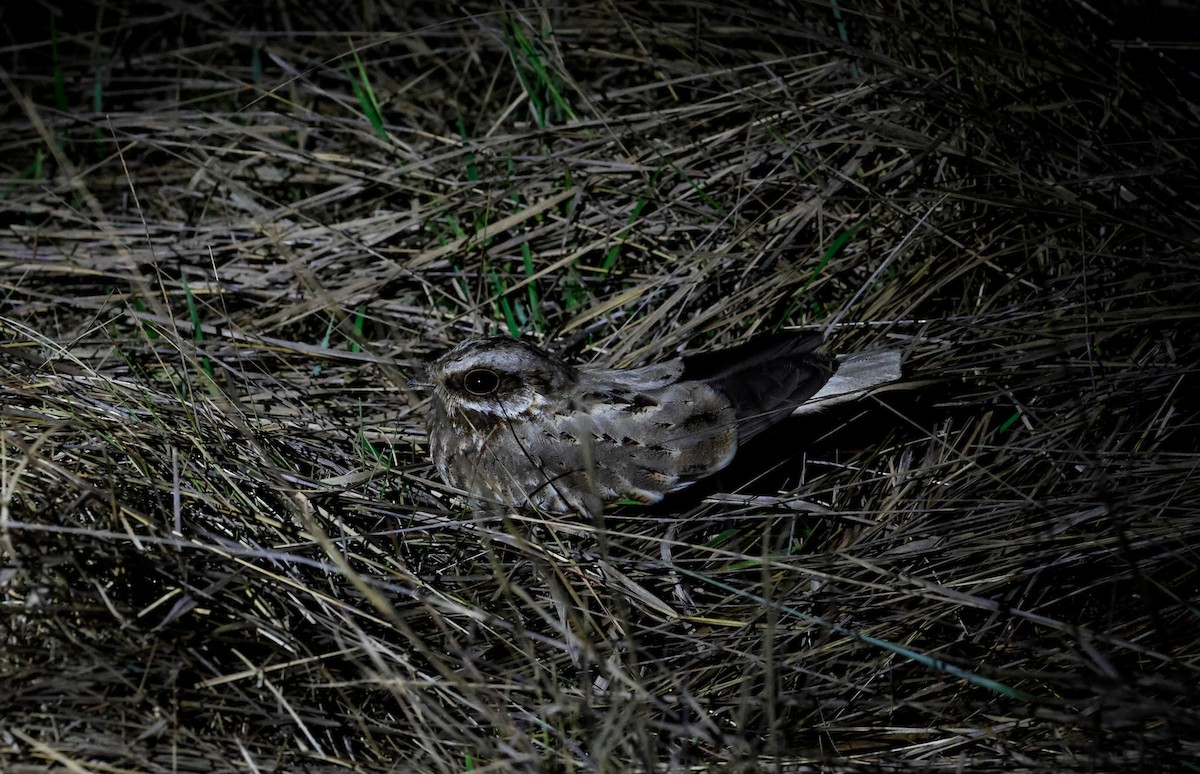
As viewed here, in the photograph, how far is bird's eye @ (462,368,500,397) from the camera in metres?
2.85

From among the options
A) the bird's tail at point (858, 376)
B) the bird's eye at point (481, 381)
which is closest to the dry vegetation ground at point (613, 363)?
the bird's tail at point (858, 376)

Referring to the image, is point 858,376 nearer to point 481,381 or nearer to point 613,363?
point 613,363

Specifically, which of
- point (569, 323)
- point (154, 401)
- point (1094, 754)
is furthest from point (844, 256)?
point (154, 401)

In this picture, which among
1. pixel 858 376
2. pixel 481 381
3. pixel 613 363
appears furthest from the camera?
pixel 613 363

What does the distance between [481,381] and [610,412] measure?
0.43 metres

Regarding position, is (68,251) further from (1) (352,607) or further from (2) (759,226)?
(2) (759,226)

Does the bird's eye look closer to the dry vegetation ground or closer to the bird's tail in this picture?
the dry vegetation ground

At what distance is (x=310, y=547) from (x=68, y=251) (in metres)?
2.07

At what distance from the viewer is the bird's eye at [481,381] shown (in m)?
2.85

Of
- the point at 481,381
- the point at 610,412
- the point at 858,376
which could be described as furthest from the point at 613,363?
the point at 858,376

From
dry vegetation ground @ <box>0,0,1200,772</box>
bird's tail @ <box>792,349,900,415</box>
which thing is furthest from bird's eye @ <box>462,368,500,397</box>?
bird's tail @ <box>792,349,900,415</box>

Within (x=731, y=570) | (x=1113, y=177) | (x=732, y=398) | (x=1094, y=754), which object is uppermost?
(x=1113, y=177)

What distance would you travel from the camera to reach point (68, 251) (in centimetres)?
355

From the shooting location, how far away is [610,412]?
2.89m
